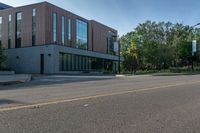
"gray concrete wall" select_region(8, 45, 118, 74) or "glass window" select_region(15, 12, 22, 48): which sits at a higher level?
"glass window" select_region(15, 12, 22, 48)

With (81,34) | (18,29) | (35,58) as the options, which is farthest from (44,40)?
(81,34)

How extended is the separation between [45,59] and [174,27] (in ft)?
160

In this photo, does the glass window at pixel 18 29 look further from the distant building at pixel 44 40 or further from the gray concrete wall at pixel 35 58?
the gray concrete wall at pixel 35 58

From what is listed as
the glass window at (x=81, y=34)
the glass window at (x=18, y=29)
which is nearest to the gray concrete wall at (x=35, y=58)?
the glass window at (x=18, y=29)

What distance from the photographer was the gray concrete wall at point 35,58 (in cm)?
5138

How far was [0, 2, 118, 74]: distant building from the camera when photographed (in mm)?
52688

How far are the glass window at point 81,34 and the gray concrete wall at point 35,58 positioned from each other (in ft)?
14.7

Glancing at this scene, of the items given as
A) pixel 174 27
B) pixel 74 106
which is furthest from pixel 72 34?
pixel 74 106

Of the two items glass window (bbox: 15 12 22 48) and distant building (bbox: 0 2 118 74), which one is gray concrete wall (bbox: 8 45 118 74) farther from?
glass window (bbox: 15 12 22 48)

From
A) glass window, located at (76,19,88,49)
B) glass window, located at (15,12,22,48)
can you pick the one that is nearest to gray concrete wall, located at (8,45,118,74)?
glass window, located at (15,12,22,48)

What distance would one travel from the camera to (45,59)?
52125mm

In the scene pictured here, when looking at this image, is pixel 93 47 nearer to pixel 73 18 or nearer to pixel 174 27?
pixel 73 18

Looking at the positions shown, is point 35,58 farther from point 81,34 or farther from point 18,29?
point 81,34

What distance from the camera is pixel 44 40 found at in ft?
174
